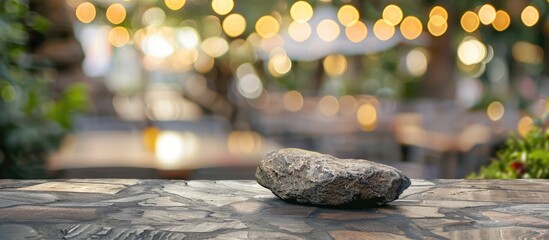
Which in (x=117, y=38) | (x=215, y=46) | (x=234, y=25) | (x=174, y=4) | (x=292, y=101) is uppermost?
(x=174, y=4)

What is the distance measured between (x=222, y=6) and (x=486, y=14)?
447 cm

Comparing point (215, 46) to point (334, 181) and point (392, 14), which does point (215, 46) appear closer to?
point (392, 14)

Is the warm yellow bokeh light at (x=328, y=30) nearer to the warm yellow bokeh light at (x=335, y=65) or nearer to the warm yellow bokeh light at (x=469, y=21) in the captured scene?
the warm yellow bokeh light at (x=469, y=21)

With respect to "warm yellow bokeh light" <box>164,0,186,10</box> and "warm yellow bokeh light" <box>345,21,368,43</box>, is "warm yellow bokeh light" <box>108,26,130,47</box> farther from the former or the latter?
"warm yellow bokeh light" <box>345,21,368,43</box>

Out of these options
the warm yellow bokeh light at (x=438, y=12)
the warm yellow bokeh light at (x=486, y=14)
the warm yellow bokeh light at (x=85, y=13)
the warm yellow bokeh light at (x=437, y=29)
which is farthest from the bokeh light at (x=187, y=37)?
the warm yellow bokeh light at (x=486, y=14)

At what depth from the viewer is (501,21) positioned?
14.8 meters

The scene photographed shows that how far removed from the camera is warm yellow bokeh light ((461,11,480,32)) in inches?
546

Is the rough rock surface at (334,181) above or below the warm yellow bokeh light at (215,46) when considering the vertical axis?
below

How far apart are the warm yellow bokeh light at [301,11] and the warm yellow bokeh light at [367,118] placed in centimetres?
189

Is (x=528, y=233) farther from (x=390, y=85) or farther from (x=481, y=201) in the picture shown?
(x=390, y=85)

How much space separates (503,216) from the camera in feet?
10.5

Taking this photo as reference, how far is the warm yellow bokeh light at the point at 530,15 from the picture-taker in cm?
1434

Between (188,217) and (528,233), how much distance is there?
1.18m

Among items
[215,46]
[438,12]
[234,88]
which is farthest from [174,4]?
[438,12]
